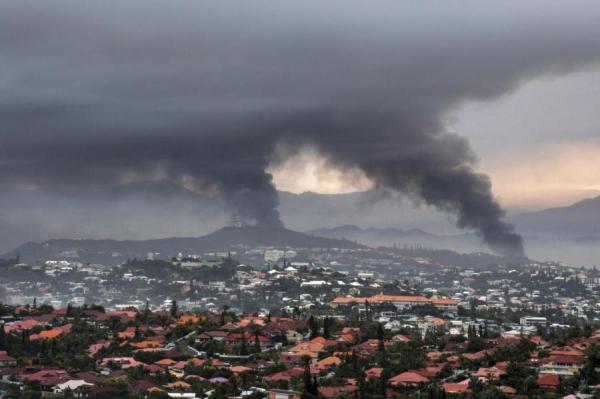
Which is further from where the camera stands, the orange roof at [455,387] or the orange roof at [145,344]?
the orange roof at [145,344]

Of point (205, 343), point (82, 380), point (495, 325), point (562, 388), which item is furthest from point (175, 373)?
point (495, 325)

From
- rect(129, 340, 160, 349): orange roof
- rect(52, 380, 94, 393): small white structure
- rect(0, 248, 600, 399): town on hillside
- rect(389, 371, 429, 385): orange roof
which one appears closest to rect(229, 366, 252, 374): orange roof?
rect(0, 248, 600, 399): town on hillside

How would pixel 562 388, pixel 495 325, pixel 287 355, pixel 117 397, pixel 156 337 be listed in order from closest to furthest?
pixel 562 388 < pixel 117 397 < pixel 287 355 < pixel 156 337 < pixel 495 325

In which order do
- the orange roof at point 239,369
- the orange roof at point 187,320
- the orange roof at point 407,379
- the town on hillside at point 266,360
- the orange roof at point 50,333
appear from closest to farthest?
1. the town on hillside at point 266,360
2. the orange roof at point 407,379
3. the orange roof at point 239,369
4. the orange roof at point 50,333
5. the orange roof at point 187,320

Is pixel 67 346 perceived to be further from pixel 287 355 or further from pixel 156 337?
pixel 287 355

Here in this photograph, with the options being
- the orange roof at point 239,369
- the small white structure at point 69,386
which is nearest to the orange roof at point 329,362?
the orange roof at point 239,369

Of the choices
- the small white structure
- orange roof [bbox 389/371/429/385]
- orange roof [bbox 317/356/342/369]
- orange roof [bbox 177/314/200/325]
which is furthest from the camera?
orange roof [bbox 177/314/200/325]

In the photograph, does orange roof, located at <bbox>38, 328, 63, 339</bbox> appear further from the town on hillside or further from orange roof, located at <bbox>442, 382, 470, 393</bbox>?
orange roof, located at <bbox>442, 382, 470, 393</bbox>

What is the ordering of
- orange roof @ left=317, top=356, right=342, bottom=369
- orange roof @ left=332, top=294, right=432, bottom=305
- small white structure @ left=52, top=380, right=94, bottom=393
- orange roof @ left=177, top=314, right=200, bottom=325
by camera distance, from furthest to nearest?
orange roof @ left=332, top=294, right=432, bottom=305 < orange roof @ left=177, top=314, right=200, bottom=325 < orange roof @ left=317, top=356, right=342, bottom=369 < small white structure @ left=52, top=380, right=94, bottom=393

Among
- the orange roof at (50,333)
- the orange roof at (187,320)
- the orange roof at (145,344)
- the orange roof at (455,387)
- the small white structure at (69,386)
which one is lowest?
the small white structure at (69,386)

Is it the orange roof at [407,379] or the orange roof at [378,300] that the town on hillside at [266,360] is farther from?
the orange roof at [378,300]

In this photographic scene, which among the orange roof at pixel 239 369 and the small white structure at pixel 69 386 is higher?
the orange roof at pixel 239 369
